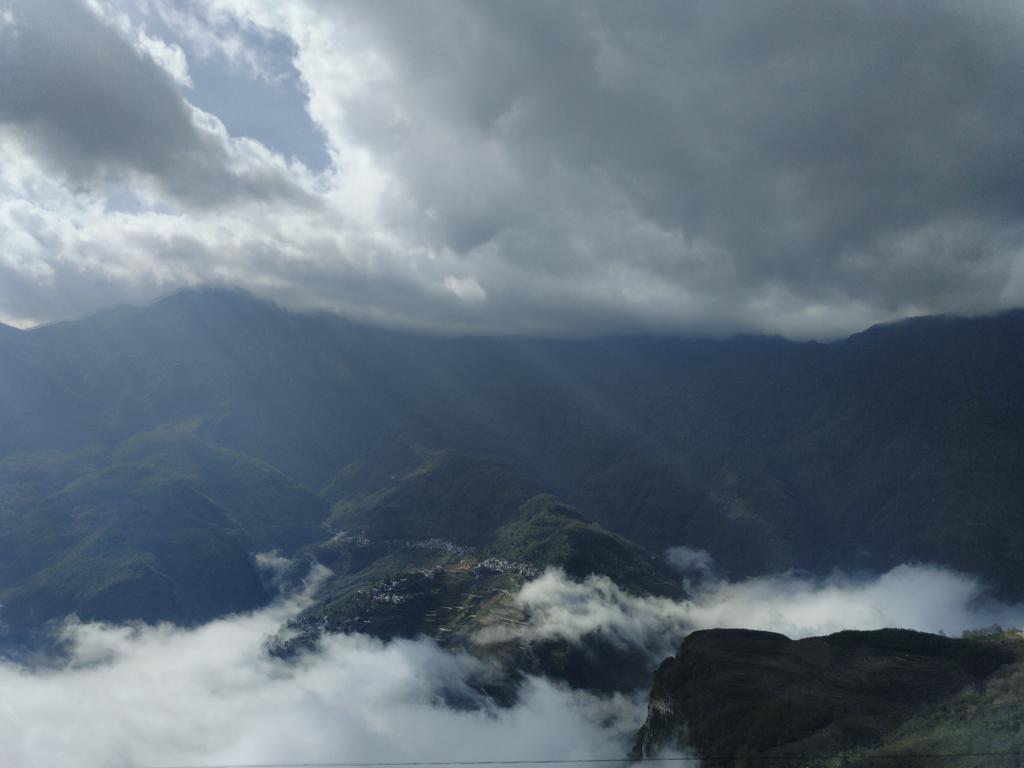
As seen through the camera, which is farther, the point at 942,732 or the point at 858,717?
the point at 858,717

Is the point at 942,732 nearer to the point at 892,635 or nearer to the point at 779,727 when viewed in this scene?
the point at 779,727

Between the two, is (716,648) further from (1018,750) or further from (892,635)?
(1018,750)

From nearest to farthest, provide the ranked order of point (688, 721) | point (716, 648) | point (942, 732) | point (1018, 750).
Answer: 1. point (1018, 750)
2. point (942, 732)
3. point (688, 721)
4. point (716, 648)

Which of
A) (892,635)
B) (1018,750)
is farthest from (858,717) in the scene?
(892,635)

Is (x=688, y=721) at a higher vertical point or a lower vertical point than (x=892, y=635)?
lower

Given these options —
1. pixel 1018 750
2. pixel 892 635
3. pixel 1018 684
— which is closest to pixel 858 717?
pixel 1018 684

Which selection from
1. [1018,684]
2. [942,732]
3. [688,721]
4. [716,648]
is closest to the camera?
[942,732]
